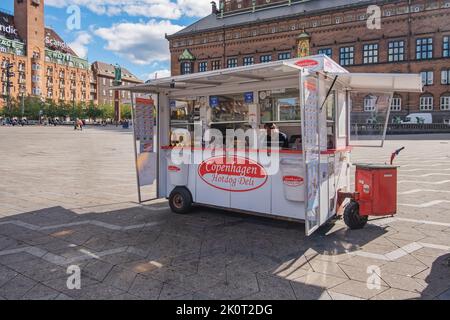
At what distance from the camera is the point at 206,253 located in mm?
5246

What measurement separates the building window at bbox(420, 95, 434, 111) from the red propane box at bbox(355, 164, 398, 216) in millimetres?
49367

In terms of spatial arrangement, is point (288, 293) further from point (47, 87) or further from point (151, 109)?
point (47, 87)

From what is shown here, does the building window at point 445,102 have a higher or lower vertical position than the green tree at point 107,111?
lower

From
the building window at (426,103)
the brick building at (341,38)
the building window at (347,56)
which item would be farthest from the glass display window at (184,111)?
the building window at (347,56)

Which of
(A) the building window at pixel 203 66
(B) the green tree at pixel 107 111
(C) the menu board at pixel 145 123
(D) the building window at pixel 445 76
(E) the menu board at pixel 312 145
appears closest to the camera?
(E) the menu board at pixel 312 145

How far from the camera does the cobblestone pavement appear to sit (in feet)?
13.4

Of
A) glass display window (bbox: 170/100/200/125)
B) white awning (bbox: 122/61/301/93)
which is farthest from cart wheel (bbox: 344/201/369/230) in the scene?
glass display window (bbox: 170/100/200/125)

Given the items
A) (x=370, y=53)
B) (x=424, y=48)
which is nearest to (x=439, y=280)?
(x=424, y=48)

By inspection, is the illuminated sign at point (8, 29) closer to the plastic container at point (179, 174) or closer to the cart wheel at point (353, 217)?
the plastic container at point (179, 174)

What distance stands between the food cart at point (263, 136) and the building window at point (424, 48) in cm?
4819

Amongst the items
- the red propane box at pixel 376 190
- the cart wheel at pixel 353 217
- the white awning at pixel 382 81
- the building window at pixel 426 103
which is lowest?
the cart wheel at pixel 353 217

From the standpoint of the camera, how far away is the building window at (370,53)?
5188 centimetres

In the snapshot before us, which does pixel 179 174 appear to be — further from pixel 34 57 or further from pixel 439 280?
pixel 34 57
